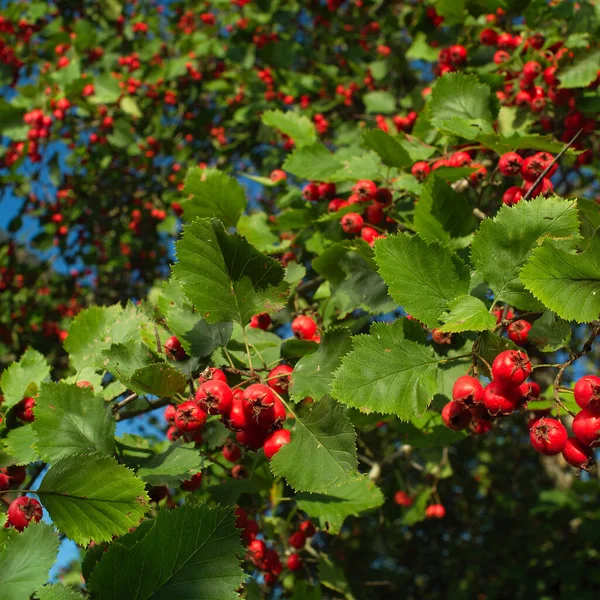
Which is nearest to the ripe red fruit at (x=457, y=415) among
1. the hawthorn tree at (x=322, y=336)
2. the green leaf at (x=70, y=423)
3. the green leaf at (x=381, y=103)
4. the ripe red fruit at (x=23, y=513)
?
the hawthorn tree at (x=322, y=336)

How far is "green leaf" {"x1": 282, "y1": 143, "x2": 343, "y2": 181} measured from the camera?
228 centimetres

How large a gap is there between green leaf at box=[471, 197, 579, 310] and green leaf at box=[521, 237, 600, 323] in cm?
12

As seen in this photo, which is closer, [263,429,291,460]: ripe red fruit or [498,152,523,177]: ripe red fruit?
[263,429,291,460]: ripe red fruit

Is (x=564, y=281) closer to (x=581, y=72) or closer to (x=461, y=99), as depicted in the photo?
(x=461, y=99)

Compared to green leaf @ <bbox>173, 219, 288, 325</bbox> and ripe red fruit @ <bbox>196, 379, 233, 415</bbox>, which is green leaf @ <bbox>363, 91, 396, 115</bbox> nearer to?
green leaf @ <bbox>173, 219, 288, 325</bbox>

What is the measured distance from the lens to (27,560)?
4.35ft

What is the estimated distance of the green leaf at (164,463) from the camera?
61.5 inches

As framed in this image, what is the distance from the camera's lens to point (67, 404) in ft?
5.14

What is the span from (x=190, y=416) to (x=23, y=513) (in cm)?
60

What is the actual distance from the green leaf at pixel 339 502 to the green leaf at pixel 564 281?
987mm

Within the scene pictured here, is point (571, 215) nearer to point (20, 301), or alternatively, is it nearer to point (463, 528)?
point (20, 301)

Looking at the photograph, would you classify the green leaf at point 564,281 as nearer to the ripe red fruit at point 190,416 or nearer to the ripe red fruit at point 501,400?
the ripe red fruit at point 501,400

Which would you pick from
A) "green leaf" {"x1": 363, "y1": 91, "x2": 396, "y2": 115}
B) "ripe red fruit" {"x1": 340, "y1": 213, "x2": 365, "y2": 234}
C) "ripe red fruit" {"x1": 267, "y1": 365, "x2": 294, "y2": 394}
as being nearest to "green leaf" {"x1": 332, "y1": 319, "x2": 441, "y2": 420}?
"ripe red fruit" {"x1": 267, "y1": 365, "x2": 294, "y2": 394}

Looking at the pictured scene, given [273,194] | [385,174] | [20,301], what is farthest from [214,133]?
[385,174]
